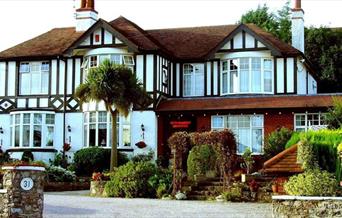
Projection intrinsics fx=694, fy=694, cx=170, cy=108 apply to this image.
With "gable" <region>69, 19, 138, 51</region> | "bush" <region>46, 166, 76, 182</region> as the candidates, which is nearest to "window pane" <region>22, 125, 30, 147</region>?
"gable" <region>69, 19, 138, 51</region>

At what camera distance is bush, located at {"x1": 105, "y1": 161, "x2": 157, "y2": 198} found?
80.5ft

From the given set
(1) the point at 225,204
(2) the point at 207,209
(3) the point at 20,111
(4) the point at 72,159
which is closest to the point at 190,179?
(1) the point at 225,204

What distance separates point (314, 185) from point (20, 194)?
7215mm

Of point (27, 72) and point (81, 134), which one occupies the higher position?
point (27, 72)

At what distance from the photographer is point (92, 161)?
105 feet

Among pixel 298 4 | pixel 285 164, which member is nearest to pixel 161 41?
pixel 298 4

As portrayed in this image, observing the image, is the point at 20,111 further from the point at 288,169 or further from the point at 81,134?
the point at 288,169

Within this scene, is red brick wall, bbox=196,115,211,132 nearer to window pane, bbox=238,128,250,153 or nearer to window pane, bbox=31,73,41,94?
window pane, bbox=238,128,250,153

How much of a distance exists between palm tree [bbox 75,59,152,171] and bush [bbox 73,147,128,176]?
2.56 m

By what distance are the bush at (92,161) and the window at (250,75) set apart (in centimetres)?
723

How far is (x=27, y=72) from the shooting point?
36406 mm

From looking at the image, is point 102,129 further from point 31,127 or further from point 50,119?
point 31,127

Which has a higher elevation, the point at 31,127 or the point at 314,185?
the point at 31,127

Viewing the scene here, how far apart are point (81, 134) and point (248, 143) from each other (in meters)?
8.41
